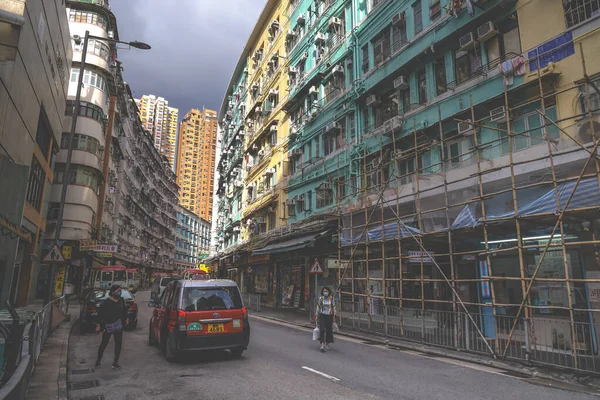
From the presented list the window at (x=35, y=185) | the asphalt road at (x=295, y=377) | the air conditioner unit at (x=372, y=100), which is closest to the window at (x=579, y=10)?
the air conditioner unit at (x=372, y=100)

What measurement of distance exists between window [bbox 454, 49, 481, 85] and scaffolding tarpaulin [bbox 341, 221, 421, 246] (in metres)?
6.07

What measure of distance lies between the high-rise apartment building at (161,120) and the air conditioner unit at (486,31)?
131 meters

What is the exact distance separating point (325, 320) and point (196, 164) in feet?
444

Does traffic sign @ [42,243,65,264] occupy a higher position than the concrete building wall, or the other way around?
the concrete building wall

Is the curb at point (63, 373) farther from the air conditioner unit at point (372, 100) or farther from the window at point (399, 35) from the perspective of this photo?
the window at point (399, 35)

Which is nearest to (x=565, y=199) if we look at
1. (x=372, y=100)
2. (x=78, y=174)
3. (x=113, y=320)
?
(x=113, y=320)

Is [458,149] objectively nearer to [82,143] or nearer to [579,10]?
[579,10]

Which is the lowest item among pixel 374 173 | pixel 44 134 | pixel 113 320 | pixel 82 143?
pixel 113 320

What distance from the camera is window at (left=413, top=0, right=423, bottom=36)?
17.9 metres

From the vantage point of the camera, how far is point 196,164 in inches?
5536

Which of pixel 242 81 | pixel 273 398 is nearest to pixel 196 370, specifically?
pixel 273 398

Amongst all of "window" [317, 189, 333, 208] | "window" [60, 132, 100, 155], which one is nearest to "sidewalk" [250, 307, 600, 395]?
"window" [317, 189, 333, 208]

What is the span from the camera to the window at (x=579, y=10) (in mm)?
11430

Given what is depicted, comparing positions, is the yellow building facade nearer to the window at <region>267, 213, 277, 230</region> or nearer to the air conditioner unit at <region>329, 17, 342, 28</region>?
the window at <region>267, 213, 277, 230</region>
